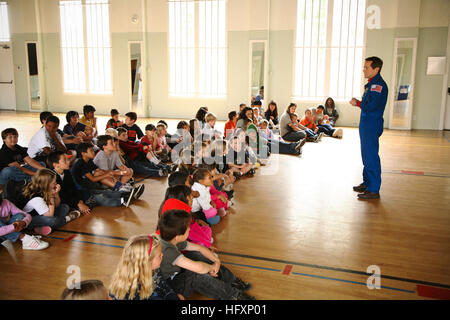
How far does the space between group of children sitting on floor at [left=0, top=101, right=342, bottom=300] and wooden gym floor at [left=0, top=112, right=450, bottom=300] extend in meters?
0.19

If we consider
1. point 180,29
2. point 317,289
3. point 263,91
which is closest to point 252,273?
point 317,289

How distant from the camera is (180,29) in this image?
13.8 meters

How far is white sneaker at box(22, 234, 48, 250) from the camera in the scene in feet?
12.5

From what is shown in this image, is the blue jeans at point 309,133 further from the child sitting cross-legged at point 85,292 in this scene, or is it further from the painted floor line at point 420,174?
the child sitting cross-legged at point 85,292

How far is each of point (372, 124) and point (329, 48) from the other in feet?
25.9

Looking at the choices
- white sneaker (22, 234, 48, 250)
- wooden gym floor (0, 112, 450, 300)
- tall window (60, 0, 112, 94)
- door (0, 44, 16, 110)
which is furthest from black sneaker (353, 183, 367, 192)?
door (0, 44, 16, 110)

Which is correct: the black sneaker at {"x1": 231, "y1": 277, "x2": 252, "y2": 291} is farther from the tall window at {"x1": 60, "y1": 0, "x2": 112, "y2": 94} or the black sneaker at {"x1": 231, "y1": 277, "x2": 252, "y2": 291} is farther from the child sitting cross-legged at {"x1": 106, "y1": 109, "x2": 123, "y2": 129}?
the tall window at {"x1": 60, "y1": 0, "x2": 112, "y2": 94}

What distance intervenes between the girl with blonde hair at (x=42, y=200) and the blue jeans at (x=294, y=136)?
20.2 feet

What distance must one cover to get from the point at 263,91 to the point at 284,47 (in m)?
1.53

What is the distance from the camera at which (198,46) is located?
13.8 meters

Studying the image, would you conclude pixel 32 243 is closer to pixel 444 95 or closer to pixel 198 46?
pixel 198 46

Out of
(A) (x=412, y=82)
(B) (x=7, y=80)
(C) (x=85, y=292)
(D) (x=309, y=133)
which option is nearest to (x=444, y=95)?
(A) (x=412, y=82)

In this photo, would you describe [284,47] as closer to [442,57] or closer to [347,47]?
[347,47]

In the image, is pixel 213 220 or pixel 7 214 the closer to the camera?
pixel 7 214
